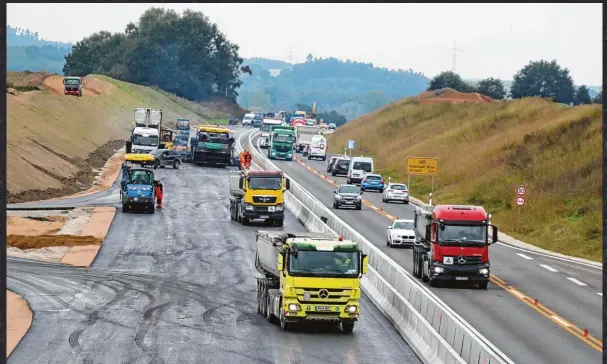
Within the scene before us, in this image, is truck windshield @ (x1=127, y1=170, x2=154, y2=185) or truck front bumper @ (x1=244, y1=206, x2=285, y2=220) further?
truck windshield @ (x1=127, y1=170, x2=154, y2=185)

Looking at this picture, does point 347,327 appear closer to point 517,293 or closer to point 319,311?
point 319,311

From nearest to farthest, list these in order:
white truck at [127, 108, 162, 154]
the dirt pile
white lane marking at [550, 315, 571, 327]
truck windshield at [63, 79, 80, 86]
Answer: white lane marking at [550, 315, 571, 327] → white truck at [127, 108, 162, 154] → truck windshield at [63, 79, 80, 86] → the dirt pile

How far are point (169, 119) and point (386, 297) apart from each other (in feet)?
518

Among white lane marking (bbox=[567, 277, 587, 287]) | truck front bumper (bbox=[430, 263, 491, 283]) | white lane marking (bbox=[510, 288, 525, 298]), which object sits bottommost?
white lane marking (bbox=[567, 277, 587, 287])

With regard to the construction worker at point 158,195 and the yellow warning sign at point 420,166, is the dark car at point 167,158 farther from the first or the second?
the construction worker at point 158,195

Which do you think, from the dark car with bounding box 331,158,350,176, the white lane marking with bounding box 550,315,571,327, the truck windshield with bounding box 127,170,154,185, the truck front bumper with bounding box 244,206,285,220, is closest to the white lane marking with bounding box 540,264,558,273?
the white lane marking with bounding box 550,315,571,327

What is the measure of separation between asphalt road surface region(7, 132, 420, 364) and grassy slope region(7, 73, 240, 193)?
88.6 ft

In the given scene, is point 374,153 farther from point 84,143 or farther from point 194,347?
point 194,347

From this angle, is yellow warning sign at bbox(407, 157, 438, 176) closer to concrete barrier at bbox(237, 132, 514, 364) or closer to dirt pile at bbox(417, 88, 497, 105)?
concrete barrier at bbox(237, 132, 514, 364)

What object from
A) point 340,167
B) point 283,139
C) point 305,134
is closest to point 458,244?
point 340,167

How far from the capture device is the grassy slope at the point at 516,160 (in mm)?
65875

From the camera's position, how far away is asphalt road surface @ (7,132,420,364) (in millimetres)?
26203

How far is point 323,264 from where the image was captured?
1133 inches

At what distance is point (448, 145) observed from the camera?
120250 millimetres
